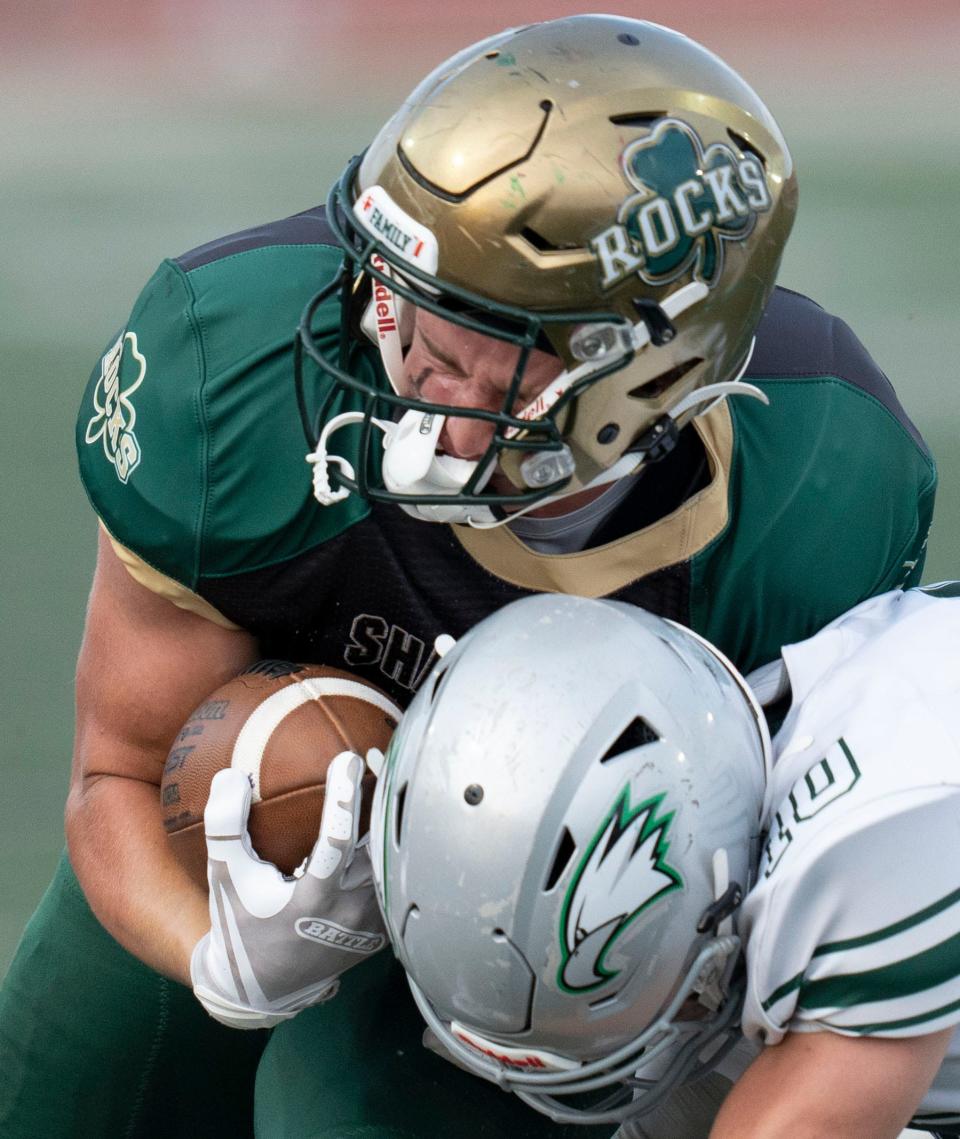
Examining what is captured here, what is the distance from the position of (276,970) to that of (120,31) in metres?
5.70

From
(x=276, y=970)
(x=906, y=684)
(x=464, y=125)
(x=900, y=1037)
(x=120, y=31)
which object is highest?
(x=464, y=125)

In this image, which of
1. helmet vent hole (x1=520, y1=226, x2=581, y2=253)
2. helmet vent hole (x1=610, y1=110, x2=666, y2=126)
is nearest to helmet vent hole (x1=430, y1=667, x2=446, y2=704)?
helmet vent hole (x1=520, y1=226, x2=581, y2=253)

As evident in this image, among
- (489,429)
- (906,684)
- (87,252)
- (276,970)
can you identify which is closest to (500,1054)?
(276,970)

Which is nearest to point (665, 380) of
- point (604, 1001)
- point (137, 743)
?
point (604, 1001)

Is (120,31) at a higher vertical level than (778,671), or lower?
lower

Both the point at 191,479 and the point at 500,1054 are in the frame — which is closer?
the point at 500,1054

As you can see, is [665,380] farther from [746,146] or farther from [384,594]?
[384,594]

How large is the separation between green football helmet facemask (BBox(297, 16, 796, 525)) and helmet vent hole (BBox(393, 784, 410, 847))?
33cm

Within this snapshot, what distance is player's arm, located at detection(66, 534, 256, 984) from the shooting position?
2.21 metres

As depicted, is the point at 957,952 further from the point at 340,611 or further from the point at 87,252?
the point at 87,252

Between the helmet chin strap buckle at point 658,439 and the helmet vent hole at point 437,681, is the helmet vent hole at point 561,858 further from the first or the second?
the helmet chin strap buckle at point 658,439

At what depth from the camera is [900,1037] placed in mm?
1617

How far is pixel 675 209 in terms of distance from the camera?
6.09 ft

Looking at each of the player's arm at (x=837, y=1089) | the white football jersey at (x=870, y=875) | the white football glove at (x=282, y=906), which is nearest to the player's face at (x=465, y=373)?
the white football glove at (x=282, y=906)
